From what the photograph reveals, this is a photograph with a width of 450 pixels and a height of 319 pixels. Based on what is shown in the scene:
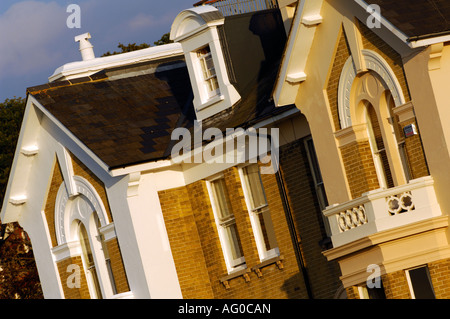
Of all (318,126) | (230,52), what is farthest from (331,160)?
(230,52)

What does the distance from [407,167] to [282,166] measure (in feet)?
14.1

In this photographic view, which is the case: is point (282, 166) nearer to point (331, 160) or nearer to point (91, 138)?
point (331, 160)

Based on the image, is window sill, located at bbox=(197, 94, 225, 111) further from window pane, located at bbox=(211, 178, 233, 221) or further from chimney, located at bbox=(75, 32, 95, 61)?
chimney, located at bbox=(75, 32, 95, 61)

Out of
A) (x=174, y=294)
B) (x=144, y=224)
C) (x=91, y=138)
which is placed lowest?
(x=174, y=294)

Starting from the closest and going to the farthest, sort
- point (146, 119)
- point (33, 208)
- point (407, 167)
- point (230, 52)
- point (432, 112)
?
point (432, 112)
point (407, 167)
point (230, 52)
point (146, 119)
point (33, 208)

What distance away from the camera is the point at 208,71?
27.5 meters

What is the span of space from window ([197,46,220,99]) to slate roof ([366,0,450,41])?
7804 mm

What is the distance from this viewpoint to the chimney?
33500 mm

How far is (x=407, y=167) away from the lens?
21.0 meters

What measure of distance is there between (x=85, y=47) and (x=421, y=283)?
1604cm

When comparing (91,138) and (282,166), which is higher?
(91,138)

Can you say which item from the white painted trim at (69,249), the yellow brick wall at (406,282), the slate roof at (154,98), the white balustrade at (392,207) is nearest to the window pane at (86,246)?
Result: the white painted trim at (69,249)

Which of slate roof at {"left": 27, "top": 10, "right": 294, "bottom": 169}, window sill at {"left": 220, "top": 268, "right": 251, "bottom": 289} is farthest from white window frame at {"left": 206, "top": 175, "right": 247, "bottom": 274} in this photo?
slate roof at {"left": 27, "top": 10, "right": 294, "bottom": 169}

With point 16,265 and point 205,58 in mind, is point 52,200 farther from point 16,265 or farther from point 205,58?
point 16,265
